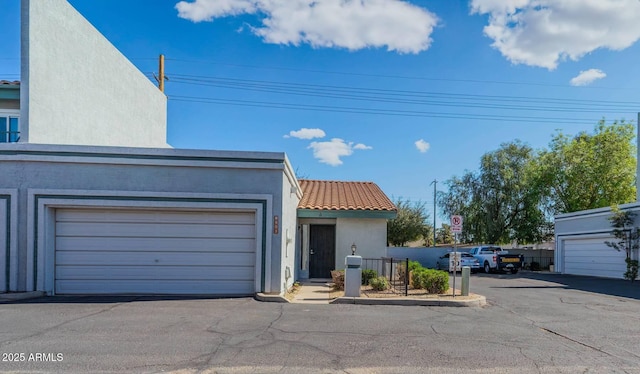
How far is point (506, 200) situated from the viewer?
112ft

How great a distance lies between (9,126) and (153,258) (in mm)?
7124

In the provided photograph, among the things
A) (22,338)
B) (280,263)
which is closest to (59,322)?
(22,338)

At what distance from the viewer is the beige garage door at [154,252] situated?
1141cm

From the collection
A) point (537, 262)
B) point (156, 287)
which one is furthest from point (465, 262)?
point (156, 287)

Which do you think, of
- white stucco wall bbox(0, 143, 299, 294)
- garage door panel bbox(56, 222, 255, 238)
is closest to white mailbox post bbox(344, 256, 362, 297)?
white stucco wall bbox(0, 143, 299, 294)

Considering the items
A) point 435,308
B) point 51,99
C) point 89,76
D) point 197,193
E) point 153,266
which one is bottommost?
point 435,308

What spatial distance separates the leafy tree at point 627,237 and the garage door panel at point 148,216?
19.0m

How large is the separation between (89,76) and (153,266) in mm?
8090

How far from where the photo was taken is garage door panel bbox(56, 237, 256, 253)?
11430 millimetres

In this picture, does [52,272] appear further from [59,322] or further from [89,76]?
[89,76]

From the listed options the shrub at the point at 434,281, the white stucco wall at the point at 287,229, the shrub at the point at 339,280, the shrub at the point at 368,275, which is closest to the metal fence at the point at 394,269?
the shrub at the point at 368,275

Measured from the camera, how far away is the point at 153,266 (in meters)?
11.6

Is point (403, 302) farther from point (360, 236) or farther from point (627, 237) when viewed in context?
point (627, 237)

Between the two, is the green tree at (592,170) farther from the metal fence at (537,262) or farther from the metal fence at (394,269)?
the metal fence at (394,269)
